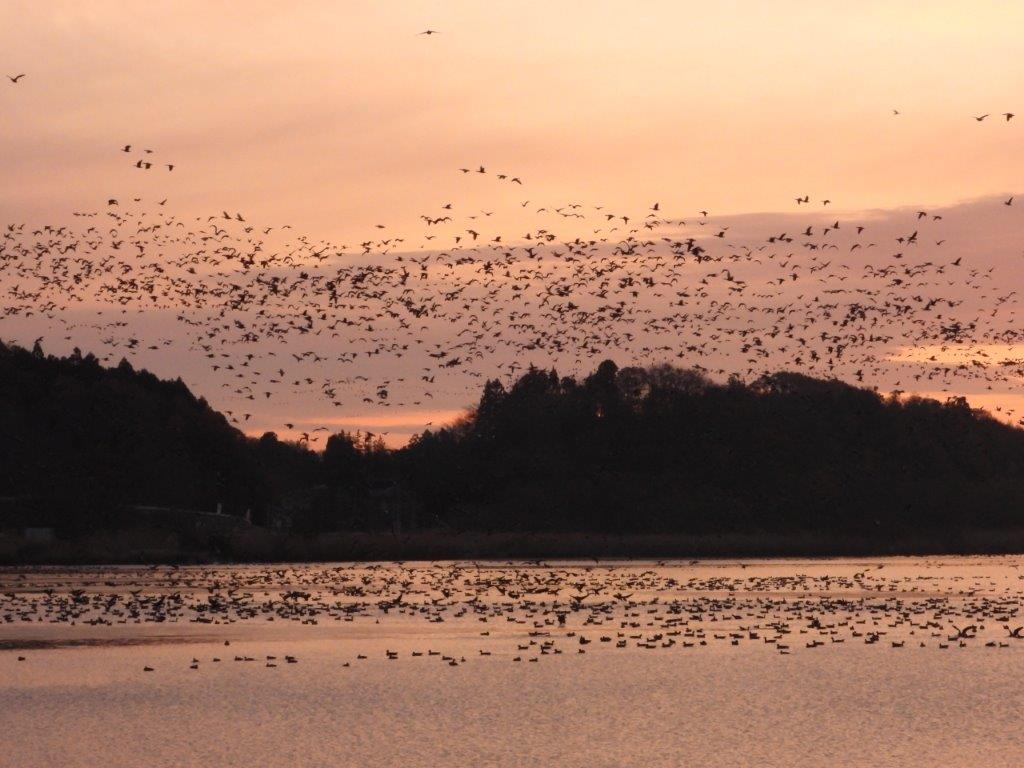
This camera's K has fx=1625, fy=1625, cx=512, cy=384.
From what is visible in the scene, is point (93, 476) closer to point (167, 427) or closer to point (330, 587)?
point (167, 427)

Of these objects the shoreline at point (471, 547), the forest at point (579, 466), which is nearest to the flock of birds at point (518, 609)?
the shoreline at point (471, 547)

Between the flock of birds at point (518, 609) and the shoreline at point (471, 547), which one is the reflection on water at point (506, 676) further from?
the shoreline at point (471, 547)

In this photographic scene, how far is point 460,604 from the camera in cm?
5016

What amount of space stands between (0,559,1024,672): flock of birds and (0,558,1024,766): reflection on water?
17cm

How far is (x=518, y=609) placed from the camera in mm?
49188

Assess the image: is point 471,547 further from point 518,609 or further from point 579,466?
point 518,609

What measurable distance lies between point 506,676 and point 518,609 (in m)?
16.1

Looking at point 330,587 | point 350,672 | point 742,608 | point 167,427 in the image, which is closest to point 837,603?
point 742,608

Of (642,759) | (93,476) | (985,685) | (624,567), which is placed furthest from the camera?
(93,476)

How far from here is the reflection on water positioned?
25.8 m

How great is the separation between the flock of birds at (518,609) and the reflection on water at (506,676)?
0.17 meters

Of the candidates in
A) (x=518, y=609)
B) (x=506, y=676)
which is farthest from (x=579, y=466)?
(x=506, y=676)

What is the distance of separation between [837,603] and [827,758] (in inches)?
1088

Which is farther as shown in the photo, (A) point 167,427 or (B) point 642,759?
(A) point 167,427
